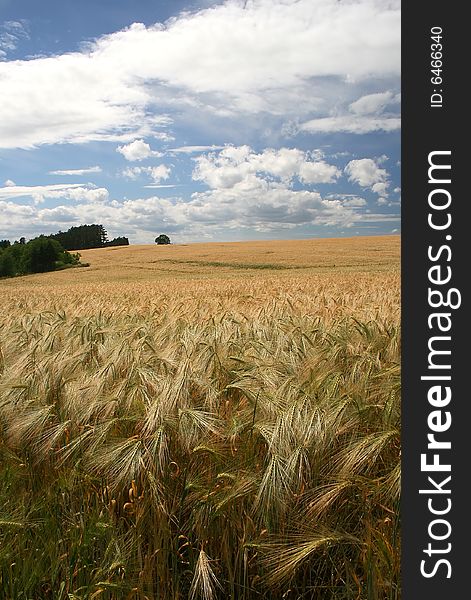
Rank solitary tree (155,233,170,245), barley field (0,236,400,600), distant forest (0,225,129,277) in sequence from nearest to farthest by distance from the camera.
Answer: barley field (0,236,400,600) → distant forest (0,225,129,277) → solitary tree (155,233,170,245)

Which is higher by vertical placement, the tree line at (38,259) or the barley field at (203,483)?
the tree line at (38,259)

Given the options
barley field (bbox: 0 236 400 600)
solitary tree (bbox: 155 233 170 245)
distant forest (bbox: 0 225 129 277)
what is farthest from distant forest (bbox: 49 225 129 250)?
barley field (bbox: 0 236 400 600)

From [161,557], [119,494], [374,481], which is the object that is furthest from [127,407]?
[374,481]

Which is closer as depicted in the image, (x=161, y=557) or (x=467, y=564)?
(x=467, y=564)

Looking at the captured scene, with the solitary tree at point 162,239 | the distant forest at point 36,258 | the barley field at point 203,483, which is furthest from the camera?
the solitary tree at point 162,239

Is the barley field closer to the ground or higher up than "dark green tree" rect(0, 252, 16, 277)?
closer to the ground

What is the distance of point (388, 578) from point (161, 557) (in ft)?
2.69

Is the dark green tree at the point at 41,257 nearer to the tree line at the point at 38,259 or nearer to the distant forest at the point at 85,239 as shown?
the tree line at the point at 38,259

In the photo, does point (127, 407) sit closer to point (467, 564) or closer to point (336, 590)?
point (336, 590)

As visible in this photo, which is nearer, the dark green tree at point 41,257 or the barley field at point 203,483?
the barley field at point 203,483

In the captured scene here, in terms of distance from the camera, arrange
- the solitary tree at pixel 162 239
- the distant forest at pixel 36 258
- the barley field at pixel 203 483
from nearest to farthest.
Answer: the barley field at pixel 203 483 < the distant forest at pixel 36 258 < the solitary tree at pixel 162 239

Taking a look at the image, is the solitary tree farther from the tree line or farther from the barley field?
the barley field

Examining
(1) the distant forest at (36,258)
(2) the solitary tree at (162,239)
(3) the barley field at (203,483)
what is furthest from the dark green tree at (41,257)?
(3) the barley field at (203,483)

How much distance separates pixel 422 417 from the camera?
168cm
